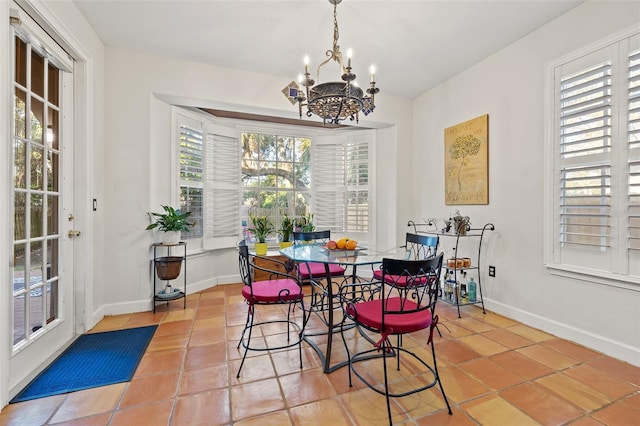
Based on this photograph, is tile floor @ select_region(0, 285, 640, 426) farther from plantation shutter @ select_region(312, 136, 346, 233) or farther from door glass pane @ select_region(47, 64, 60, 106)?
plantation shutter @ select_region(312, 136, 346, 233)

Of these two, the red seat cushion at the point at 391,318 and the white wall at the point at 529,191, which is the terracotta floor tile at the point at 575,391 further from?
the red seat cushion at the point at 391,318

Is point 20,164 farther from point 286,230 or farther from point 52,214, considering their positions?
point 286,230

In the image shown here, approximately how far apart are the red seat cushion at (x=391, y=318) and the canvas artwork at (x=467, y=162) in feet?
6.83

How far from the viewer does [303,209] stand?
4871mm

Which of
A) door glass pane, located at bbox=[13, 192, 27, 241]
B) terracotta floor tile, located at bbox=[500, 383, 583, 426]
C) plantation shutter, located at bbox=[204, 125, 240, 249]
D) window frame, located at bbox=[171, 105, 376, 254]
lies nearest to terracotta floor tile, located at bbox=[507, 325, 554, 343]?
terracotta floor tile, located at bbox=[500, 383, 583, 426]

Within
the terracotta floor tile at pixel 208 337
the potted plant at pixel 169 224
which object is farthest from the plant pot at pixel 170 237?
the terracotta floor tile at pixel 208 337

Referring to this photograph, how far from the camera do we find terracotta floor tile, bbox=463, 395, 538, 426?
5.05 feet

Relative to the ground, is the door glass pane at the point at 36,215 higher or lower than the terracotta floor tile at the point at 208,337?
higher

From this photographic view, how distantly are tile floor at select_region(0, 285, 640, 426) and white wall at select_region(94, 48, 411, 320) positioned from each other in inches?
38.9

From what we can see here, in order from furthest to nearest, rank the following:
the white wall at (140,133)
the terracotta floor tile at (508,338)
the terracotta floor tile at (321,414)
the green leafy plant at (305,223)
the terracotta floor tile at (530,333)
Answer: the green leafy plant at (305,223) → the white wall at (140,133) → the terracotta floor tile at (530,333) → the terracotta floor tile at (508,338) → the terracotta floor tile at (321,414)

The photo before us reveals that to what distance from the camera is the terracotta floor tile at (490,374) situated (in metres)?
1.88

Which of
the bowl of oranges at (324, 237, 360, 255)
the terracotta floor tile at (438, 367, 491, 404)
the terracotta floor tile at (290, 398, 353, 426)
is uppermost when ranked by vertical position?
the bowl of oranges at (324, 237, 360, 255)

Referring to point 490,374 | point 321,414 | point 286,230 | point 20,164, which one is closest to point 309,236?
point 286,230

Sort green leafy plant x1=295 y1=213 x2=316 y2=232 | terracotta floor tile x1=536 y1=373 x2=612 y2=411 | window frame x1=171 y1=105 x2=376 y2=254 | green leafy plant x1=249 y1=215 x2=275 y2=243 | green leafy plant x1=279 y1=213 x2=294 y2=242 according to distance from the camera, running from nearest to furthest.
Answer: terracotta floor tile x1=536 y1=373 x2=612 y2=411, window frame x1=171 y1=105 x2=376 y2=254, green leafy plant x1=249 y1=215 x2=275 y2=243, green leafy plant x1=279 y1=213 x2=294 y2=242, green leafy plant x1=295 y1=213 x2=316 y2=232
